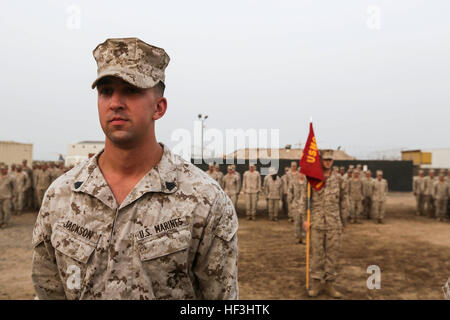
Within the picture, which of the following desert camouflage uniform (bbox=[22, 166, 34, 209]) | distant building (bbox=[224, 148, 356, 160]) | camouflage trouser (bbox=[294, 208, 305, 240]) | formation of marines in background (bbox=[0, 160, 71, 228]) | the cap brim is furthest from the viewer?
distant building (bbox=[224, 148, 356, 160])

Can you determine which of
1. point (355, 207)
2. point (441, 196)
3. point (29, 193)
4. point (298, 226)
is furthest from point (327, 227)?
point (29, 193)

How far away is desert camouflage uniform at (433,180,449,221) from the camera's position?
13.1 m

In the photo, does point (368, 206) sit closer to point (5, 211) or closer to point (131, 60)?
point (5, 211)

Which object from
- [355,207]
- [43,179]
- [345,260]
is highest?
[43,179]

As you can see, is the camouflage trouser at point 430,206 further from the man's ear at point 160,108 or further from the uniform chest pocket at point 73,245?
the uniform chest pocket at point 73,245

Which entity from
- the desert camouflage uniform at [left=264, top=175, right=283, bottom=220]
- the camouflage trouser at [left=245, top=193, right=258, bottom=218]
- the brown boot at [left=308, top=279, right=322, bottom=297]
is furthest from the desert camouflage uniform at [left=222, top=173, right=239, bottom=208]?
the brown boot at [left=308, top=279, right=322, bottom=297]

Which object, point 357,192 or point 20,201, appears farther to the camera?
point 357,192

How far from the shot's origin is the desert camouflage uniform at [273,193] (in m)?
13.0

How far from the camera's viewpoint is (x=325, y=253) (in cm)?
526

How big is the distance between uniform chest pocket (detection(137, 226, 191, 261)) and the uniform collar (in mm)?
212

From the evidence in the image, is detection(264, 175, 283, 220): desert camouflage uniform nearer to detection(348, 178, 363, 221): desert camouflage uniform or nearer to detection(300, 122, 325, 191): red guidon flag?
detection(348, 178, 363, 221): desert camouflage uniform

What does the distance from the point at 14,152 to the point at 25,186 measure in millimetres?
19284
